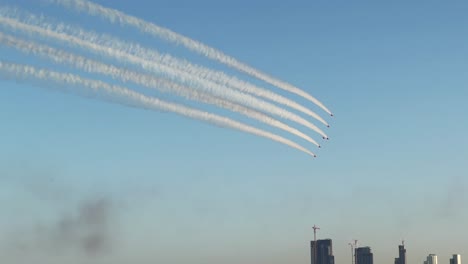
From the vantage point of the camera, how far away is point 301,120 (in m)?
138

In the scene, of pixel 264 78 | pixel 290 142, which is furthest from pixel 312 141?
pixel 264 78

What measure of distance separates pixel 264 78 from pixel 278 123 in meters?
8.69

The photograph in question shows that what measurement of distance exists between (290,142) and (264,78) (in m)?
13.9

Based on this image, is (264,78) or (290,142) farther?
(290,142)

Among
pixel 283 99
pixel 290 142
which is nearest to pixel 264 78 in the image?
pixel 283 99

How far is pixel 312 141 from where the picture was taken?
13912 cm

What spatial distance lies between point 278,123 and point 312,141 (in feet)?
21.8

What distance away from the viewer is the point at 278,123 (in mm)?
136750

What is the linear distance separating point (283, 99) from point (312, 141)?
9.15 metres

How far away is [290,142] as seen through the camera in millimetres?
140625

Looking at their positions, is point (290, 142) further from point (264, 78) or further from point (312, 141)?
point (264, 78)

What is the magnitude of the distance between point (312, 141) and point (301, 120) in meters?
4.08

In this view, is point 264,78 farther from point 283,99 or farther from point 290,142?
point 290,142
